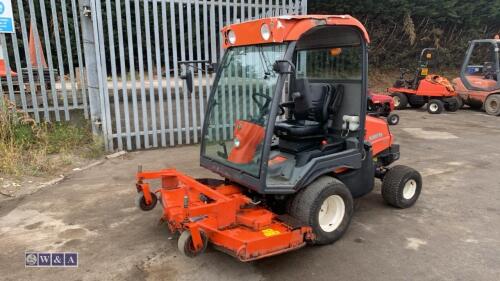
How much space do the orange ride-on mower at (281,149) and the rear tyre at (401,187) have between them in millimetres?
13

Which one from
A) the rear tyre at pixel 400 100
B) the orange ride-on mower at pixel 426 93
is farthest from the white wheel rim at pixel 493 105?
the rear tyre at pixel 400 100

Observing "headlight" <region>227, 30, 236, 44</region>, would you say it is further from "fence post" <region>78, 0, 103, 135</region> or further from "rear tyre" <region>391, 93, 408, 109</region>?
"rear tyre" <region>391, 93, 408, 109</region>

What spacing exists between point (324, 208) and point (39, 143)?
194 inches

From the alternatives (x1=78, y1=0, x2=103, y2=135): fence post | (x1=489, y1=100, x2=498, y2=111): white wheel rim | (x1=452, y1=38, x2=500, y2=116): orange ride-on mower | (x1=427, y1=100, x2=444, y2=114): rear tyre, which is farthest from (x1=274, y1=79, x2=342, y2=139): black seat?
(x1=489, y1=100, x2=498, y2=111): white wheel rim

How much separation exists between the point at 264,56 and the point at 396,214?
90.9 inches

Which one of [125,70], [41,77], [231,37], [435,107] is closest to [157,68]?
[125,70]

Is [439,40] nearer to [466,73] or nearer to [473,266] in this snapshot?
[466,73]

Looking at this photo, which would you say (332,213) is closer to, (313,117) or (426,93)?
(313,117)

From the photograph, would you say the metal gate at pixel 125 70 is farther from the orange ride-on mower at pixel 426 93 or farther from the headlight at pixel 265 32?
the orange ride-on mower at pixel 426 93

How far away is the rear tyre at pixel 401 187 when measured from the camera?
4.46m

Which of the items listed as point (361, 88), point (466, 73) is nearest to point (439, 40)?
point (466, 73)

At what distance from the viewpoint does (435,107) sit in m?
11.4

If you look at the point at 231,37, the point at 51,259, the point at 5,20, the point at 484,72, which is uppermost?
the point at 5,20

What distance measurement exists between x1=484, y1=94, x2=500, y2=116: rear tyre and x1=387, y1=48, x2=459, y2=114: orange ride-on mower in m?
0.75
